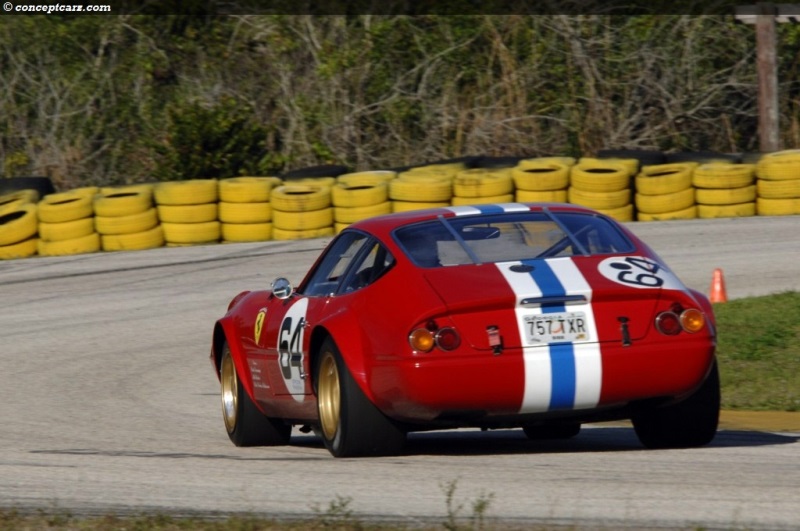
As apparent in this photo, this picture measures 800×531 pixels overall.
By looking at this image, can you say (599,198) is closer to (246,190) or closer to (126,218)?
(246,190)

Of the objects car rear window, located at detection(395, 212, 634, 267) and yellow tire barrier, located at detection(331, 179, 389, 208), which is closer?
car rear window, located at detection(395, 212, 634, 267)

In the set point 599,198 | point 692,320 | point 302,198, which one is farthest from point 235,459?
point 599,198

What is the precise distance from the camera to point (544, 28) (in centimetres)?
2834

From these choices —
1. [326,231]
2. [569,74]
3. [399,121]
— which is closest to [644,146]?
[569,74]

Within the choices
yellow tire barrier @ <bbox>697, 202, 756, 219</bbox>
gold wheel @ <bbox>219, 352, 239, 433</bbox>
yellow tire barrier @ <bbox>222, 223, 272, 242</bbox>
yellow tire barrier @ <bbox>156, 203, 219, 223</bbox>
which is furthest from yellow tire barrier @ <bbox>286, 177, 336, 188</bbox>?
gold wheel @ <bbox>219, 352, 239, 433</bbox>

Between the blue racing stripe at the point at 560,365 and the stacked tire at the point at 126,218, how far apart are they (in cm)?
1433

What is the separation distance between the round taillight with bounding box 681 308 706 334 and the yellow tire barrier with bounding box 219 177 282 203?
14091 mm

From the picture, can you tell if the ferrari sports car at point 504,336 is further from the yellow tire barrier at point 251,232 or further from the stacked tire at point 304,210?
the yellow tire barrier at point 251,232

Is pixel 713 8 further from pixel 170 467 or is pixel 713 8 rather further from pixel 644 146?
pixel 170 467

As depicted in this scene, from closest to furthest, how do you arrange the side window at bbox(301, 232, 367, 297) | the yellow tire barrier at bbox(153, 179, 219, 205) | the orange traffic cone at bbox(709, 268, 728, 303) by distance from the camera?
the side window at bbox(301, 232, 367, 297) < the orange traffic cone at bbox(709, 268, 728, 303) < the yellow tire barrier at bbox(153, 179, 219, 205)

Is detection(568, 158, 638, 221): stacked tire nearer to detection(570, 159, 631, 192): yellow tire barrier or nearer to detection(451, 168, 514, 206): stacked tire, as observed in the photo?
detection(570, 159, 631, 192): yellow tire barrier

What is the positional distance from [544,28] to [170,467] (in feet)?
75.9

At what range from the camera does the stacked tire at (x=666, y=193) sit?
19.9 metres

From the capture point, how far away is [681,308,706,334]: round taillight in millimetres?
6250
